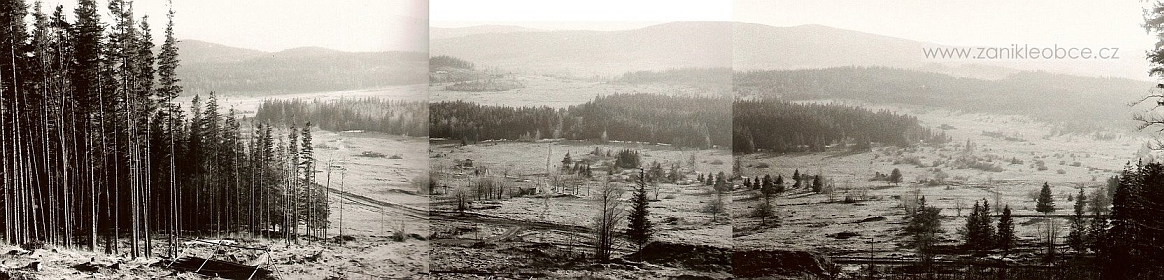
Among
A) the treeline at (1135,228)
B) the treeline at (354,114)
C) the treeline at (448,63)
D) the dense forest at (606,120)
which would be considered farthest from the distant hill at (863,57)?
the treeline at (354,114)

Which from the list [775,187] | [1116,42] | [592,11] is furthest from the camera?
[592,11]

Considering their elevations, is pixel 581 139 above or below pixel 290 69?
below

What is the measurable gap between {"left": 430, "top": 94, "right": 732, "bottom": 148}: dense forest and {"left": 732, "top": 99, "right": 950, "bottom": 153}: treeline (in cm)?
26

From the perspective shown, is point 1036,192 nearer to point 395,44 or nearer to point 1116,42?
point 1116,42

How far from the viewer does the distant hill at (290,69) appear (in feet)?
34.6

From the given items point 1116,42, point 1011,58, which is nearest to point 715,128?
point 1011,58

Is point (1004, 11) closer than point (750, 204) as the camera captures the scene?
Yes

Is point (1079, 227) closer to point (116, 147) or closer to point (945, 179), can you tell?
point (945, 179)

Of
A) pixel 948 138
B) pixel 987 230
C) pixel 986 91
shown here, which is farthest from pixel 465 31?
pixel 987 230

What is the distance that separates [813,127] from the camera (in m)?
11.2

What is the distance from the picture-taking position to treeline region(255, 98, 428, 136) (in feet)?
35.9

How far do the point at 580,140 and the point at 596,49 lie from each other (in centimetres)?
111

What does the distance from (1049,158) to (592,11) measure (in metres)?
5.28

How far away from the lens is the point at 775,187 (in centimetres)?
1126
